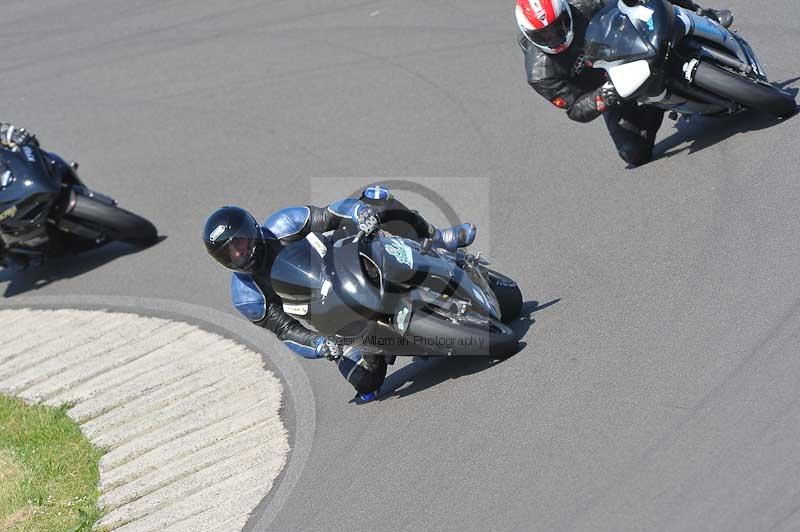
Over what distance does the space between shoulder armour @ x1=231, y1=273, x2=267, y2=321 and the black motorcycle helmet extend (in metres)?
0.22

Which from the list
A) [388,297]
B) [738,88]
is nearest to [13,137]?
[388,297]

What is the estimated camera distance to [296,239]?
7.70 meters

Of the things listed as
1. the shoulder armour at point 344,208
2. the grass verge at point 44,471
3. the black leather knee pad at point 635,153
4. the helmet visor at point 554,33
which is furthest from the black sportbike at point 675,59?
the grass verge at point 44,471

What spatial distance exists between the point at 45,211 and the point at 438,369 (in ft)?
17.4

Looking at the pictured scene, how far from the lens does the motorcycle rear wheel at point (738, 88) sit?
8.23 meters

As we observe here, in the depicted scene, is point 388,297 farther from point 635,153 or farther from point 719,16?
point 719,16

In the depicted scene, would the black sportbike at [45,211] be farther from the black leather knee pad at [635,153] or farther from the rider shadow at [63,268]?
the black leather knee pad at [635,153]

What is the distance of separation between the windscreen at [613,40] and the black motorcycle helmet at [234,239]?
3187mm

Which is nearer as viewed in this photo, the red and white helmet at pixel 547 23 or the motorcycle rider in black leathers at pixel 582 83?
the red and white helmet at pixel 547 23

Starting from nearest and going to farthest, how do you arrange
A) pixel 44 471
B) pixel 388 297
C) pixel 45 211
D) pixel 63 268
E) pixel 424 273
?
pixel 388 297 → pixel 424 273 → pixel 44 471 → pixel 45 211 → pixel 63 268

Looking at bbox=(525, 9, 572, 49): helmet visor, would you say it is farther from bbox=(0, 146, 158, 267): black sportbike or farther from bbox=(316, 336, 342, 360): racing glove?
bbox=(0, 146, 158, 267): black sportbike

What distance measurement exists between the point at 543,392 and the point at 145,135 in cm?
799

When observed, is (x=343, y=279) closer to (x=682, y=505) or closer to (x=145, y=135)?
(x=682, y=505)

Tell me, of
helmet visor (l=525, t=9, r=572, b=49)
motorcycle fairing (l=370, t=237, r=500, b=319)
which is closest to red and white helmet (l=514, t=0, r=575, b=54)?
helmet visor (l=525, t=9, r=572, b=49)
